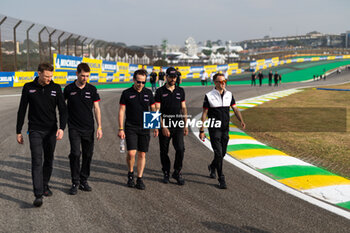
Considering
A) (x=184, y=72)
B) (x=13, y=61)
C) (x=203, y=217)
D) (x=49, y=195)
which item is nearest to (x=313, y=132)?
(x=203, y=217)

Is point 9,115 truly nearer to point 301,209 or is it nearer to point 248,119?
point 248,119

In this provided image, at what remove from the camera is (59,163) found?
6.74m

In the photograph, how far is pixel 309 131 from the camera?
10.2 metres

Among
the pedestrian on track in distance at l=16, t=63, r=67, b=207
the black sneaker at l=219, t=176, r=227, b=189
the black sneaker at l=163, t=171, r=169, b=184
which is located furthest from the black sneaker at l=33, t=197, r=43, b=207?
the black sneaker at l=219, t=176, r=227, b=189

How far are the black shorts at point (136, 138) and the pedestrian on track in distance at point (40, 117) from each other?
101 cm

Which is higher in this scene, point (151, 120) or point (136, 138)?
point (151, 120)

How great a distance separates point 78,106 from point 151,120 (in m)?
1.16

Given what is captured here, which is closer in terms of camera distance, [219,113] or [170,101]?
[170,101]

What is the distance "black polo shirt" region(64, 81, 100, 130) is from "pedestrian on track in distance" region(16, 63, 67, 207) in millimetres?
224

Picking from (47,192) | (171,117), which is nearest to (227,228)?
(171,117)

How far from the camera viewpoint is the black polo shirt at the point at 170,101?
5.73 m

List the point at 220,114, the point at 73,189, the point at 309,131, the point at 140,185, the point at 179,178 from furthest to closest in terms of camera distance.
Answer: the point at 309,131 → the point at 220,114 → the point at 179,178 → the point at 140,185 → the point at 73,189

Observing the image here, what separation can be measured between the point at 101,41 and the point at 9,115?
22405 millimetres

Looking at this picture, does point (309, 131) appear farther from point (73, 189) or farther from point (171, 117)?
point (73, 189)
